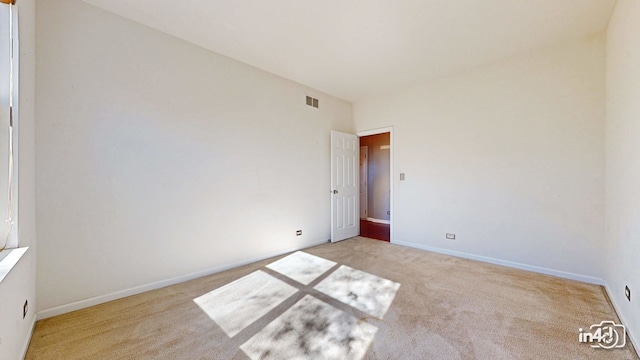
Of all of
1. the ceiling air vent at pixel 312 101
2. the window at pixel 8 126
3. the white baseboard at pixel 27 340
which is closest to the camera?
the window at pixel 8 126

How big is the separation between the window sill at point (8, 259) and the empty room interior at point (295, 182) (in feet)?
0.07

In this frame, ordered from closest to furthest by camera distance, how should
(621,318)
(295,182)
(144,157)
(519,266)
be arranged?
(621,318), (144,157), (519,266), (295,182)

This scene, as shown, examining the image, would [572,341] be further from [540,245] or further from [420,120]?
[420,120]

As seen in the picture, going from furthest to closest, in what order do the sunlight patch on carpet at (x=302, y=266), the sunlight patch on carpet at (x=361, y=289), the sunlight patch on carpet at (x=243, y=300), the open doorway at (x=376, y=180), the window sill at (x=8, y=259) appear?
the open doorway at (x=376, y=180) → the sunlight patch on carpet at (x=302, y=266) → the sunlight patch on carpet at (x=361, y=289) → the sunlight patch on carpet at (x=243, y=300) → the window sill at (x=8, y=259)

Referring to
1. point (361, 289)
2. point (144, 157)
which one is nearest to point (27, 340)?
point (144, 157)

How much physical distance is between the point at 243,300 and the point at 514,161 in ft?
12.2

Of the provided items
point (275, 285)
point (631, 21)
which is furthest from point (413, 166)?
point (275, 285)

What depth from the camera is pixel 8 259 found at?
4.80 ft

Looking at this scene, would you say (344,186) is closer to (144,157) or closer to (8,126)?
(144,157)

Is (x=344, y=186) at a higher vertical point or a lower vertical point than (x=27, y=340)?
higher

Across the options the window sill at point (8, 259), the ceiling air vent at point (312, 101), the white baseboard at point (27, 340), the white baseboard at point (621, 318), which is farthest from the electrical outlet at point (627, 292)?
the white baseboard at point (27, 340)

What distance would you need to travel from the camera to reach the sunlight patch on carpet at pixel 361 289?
2.29 metres

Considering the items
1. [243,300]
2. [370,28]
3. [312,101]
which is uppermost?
[370,28]

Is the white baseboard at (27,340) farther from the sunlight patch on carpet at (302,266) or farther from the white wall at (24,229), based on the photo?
the sunlight patch on carpet at (302,266)
